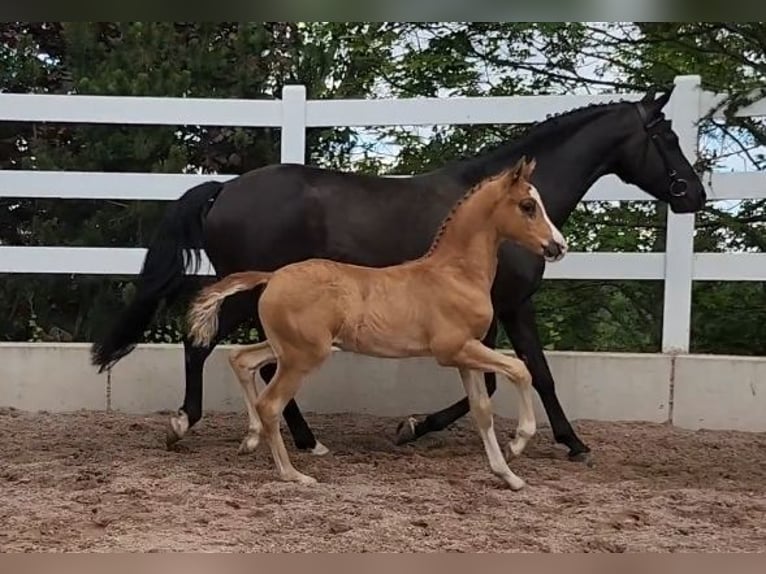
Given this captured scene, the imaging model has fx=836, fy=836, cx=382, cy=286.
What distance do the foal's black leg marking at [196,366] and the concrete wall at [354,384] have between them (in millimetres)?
807

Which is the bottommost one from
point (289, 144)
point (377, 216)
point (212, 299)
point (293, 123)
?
point (212, 299)

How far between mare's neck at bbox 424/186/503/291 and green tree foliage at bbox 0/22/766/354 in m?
2.32

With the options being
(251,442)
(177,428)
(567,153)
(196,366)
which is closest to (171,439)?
(177,428)

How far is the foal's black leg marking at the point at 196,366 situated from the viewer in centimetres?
362

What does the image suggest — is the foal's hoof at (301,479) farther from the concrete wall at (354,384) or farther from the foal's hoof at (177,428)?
the concrete wall at (354,384)

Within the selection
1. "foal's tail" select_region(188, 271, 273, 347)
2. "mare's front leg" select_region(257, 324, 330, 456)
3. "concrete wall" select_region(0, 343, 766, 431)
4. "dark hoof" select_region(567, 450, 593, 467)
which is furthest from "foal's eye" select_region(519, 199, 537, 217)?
"concrete wall" select_region(0, 343, 766, 431)

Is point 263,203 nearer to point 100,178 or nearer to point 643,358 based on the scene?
point 100,178

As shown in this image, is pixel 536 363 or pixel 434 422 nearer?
pixel 536 363

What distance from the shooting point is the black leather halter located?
12.2 ft

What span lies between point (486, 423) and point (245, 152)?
10.1 feet

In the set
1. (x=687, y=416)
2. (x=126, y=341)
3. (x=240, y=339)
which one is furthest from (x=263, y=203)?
(x=687, y=416)

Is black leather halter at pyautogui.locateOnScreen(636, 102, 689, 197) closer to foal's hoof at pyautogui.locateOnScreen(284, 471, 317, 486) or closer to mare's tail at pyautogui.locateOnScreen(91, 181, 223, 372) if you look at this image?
mare's tail at pyautogui.locateOnScreen(91, 181, 223, 372)

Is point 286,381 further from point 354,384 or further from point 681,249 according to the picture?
point 681,249

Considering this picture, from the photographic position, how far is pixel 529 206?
2945 mm
